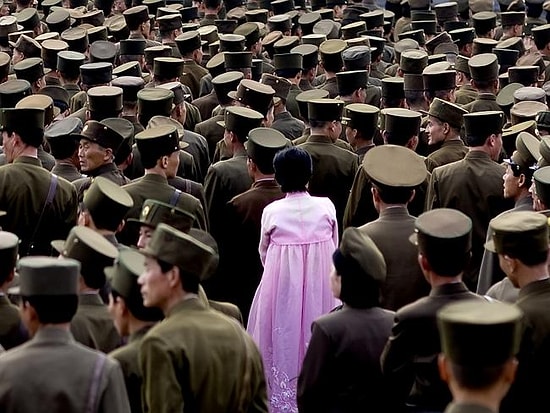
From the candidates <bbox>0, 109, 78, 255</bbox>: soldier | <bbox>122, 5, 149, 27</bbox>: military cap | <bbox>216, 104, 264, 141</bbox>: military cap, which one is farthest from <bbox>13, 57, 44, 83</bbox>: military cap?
<bbox>0, 109, 78, 255</bbox>: soldier

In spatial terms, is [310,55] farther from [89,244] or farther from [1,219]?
[89,244]

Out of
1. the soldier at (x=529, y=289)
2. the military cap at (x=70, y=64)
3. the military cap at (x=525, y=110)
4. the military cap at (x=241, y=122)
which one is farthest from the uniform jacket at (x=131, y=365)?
the military cap at (x=70, y=64)

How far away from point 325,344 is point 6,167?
2551 millimetres

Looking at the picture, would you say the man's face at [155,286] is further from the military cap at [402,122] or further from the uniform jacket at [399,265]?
the military cap at [402,122]

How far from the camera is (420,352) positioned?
15.9 feet

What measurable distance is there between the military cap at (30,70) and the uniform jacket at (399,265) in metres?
4.68

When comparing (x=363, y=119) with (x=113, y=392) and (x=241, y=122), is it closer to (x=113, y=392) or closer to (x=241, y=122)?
(x=241, y=122)

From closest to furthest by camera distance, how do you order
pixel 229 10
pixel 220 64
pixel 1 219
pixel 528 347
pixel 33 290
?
1. pixel 33 290
2. pixel 528 347
3. pixel 1 219
4. pixel 220 64
5. pixel 229 10

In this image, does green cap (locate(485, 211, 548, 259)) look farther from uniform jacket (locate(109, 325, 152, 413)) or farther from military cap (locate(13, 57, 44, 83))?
military cap (locate(13, 57, 44, 83))

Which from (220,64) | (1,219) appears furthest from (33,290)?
(220,64)

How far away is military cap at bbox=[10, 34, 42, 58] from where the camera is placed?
11.2 m

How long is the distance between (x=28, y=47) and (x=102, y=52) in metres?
0.64

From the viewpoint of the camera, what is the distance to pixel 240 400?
455cm

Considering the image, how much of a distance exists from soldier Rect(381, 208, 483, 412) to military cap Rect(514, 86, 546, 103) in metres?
4.17
